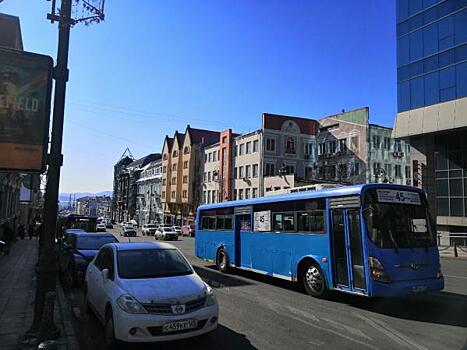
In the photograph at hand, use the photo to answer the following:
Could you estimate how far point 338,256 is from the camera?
10570mm

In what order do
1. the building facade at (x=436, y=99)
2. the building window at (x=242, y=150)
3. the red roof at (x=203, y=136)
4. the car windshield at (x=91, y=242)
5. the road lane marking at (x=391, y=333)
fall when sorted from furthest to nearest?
the red roof at (x=203, y=136) < the building window at (x=242, y=150) < the building facade at (x=436, y=99) < the car windshield at (x=91, y=242) < the road lane marking at (x=391, y=333)

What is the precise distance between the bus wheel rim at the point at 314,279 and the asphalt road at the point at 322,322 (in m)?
0.31

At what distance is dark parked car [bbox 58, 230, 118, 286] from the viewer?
1295cm

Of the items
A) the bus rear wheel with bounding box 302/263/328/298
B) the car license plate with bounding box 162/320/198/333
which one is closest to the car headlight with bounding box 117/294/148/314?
the car license plate with bounding box 162/320/198/333

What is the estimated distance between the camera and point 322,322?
850cm

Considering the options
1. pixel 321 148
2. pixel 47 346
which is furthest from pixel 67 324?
pixel 321 148

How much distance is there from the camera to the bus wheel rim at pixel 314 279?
1123 cm

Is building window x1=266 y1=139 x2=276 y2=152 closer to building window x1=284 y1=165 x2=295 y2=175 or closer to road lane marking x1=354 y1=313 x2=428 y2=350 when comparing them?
building window x1=284 y1=165 x2=295 y2=175

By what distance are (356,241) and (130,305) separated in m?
5.50

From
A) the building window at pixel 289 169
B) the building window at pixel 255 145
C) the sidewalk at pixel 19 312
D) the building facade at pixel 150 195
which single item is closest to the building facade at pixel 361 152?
the building window at pixel 289 169

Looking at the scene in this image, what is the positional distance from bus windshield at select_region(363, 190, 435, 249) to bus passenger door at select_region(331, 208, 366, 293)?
35 cm

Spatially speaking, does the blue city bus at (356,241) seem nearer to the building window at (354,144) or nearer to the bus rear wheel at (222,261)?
the bus rear wheel at (222,261)

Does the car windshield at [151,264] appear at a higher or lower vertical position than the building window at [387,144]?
lower

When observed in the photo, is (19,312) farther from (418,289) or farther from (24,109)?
(418,289)
